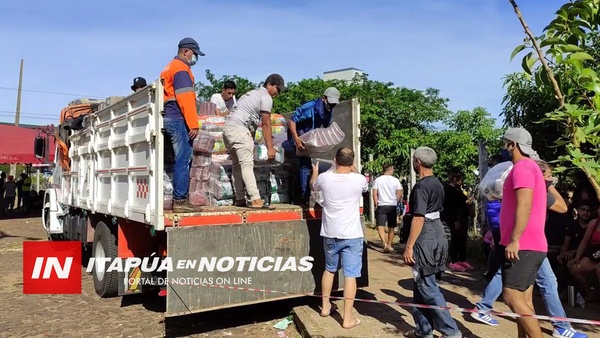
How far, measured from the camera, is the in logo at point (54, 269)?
690 centimetres

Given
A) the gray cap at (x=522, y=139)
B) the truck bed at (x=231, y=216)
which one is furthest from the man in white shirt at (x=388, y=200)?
the gray cap at (x=522, y=139)

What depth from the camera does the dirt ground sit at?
494 centimetres

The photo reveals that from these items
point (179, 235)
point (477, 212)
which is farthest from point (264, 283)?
point (477, 212)

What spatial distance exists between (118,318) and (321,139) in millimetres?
2983

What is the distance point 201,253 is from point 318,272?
131cm

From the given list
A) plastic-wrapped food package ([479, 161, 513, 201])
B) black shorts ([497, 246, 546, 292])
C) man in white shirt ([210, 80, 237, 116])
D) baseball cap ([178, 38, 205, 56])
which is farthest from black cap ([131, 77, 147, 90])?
black shorts ([497, 246, 546, 292])

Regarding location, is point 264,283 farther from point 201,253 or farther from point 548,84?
point 548,84

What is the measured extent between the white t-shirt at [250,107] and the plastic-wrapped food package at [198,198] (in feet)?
2.77

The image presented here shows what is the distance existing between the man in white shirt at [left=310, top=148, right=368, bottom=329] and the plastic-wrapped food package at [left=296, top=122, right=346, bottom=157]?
90cm

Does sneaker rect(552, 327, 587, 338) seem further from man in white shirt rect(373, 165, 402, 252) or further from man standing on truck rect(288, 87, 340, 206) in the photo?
man in white shirt rect(373, 165, 402, 252)

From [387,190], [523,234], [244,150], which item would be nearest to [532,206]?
[523,234]

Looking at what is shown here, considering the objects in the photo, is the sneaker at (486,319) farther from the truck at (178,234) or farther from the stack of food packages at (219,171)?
the stack of food packages at (219,171)

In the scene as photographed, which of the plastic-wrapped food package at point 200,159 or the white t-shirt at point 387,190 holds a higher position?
the plastic-wrapped food package at point 200,159

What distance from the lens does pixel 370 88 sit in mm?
16672
